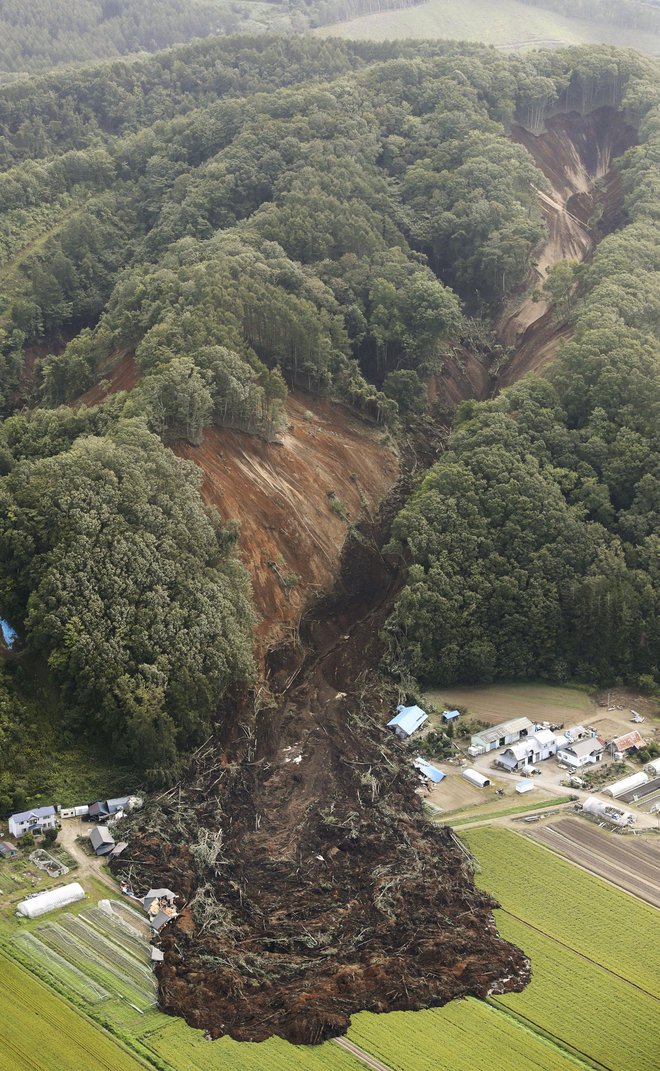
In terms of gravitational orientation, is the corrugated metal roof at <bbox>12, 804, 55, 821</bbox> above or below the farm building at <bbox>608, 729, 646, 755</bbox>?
above

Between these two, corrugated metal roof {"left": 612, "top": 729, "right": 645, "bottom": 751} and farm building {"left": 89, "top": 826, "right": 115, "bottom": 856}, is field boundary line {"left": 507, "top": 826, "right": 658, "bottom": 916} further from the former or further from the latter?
farm building {"left": 89, "top": 826, "right": 115, "bottom": 856}

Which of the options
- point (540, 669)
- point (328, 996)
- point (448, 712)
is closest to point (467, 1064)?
point (328, 996)

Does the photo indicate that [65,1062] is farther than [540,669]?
No

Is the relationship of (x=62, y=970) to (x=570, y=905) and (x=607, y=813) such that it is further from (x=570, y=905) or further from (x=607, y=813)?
(x=607, y=813)

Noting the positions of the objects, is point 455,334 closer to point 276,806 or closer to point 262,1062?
point 276,806

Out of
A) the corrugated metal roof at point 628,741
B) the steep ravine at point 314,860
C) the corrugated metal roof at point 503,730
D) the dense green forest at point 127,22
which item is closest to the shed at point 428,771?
the steep ravine at point 314,860

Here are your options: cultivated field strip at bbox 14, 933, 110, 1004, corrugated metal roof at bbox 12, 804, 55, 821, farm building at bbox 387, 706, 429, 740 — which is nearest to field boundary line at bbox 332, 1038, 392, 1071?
cultivated field strip at bbox 14, 933, 110, 1004
